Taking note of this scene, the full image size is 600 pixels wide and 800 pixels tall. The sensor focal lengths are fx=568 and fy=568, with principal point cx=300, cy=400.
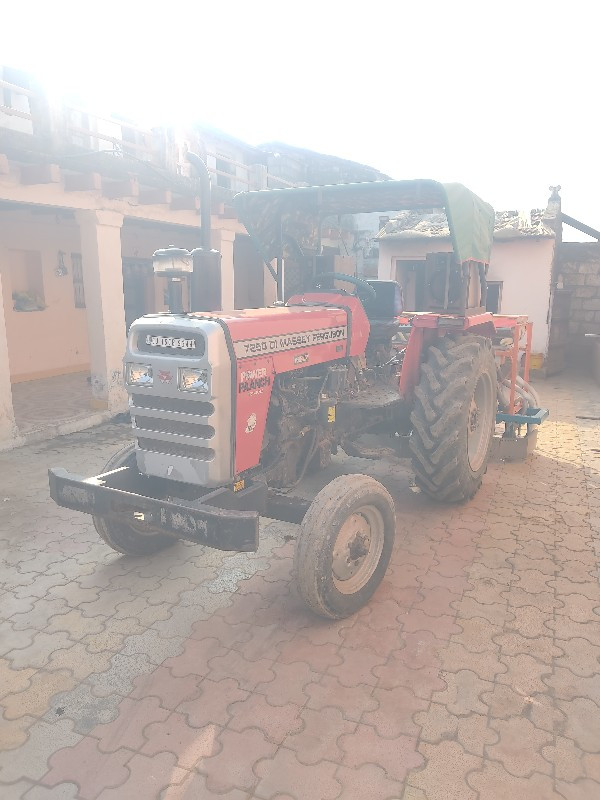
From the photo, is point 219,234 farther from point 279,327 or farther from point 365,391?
point 279,327

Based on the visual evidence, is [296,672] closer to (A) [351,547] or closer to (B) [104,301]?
(A) [351,547]

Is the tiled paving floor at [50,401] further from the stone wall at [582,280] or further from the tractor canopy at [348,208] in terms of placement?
the stone wall at [582,280]

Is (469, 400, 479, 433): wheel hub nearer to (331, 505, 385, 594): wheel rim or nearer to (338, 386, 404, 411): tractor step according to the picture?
(338, 386, 404, 411): tractor step

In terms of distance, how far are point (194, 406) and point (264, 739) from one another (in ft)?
5.25

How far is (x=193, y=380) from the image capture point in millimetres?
3012

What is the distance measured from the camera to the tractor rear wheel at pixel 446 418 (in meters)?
4.17

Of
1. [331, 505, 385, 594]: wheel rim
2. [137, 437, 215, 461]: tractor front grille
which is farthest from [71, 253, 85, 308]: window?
[331, 505, 385, 594]: wheel rim

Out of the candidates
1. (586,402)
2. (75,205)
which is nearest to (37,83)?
(75,205)

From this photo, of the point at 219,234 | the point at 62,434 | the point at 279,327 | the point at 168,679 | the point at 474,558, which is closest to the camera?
the point at 168,679

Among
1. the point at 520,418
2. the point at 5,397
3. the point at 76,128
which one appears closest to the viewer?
Result: the point at 520,418

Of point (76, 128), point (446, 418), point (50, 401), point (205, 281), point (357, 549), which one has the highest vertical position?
point (76, 128)

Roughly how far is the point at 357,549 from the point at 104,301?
5.86 meters

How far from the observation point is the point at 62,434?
23.6ft

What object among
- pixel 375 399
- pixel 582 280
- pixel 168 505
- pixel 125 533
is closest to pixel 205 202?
pixel 375 399
